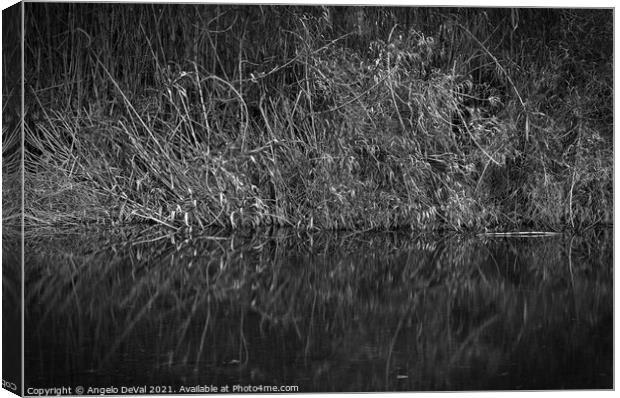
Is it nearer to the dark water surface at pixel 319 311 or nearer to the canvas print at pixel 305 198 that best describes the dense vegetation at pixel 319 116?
the canvas print at pixel 305 198

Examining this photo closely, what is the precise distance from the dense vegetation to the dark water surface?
0.42 feet

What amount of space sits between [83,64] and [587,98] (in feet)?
7.70

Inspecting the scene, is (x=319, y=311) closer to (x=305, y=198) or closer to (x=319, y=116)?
(x=305, y=198)

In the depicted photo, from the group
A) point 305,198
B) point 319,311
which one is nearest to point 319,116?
point 305,198

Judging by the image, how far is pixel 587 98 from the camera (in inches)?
231

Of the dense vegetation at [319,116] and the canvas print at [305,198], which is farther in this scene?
the dense vegetation at [319,116]

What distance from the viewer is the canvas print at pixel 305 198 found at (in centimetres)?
539

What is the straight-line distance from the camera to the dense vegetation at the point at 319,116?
559 cm

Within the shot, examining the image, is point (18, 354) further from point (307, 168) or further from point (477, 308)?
point (477, 308)

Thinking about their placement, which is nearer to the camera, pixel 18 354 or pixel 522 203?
pixel 18 354

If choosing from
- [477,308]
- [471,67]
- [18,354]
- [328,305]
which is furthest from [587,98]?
[18,354]

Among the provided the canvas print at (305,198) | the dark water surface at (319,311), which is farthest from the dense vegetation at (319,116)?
the dark water surface at (319,311)

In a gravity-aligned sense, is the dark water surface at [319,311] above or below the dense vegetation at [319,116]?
below

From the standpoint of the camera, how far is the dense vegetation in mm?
5594
